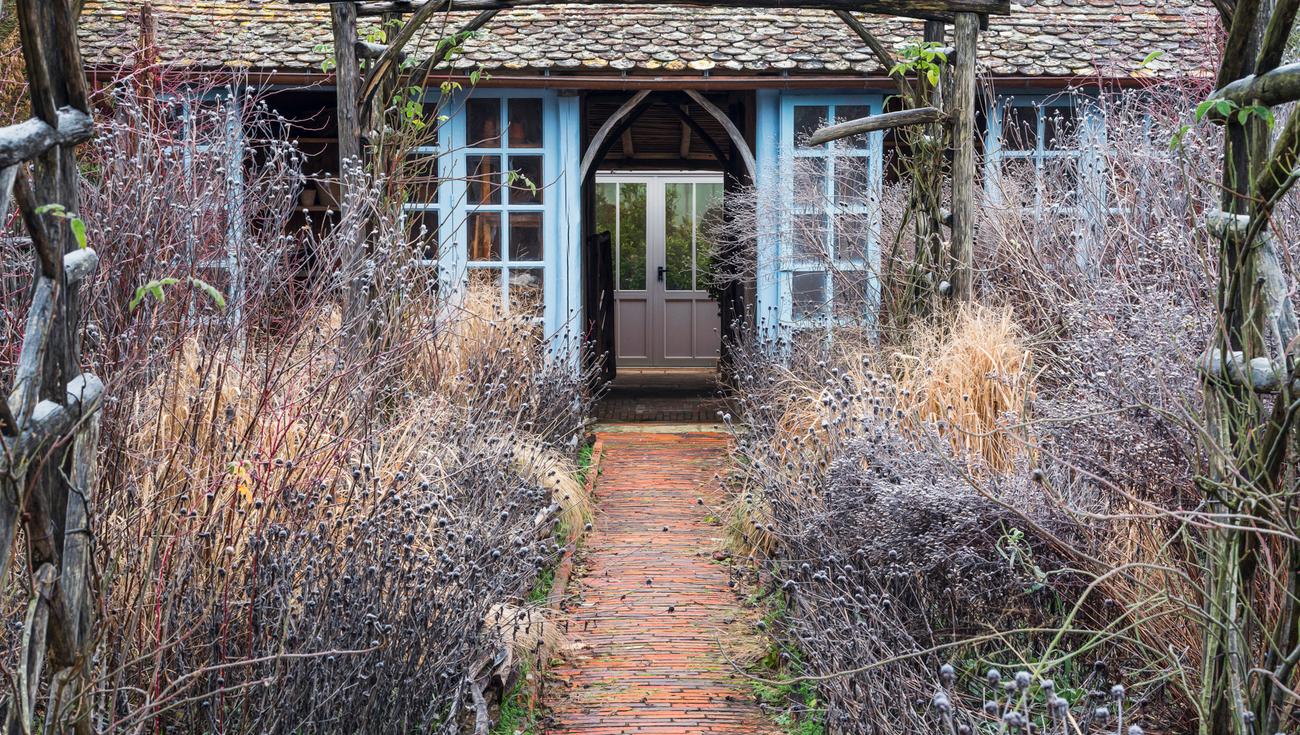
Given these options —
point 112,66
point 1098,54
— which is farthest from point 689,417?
point 112,66

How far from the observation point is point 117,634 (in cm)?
355

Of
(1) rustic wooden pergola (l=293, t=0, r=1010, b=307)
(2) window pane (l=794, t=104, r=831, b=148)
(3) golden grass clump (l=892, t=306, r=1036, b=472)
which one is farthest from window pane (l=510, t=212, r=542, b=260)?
(3) golden grass clump (l=892, t=306, r=1036, b=472)

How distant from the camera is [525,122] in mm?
10852

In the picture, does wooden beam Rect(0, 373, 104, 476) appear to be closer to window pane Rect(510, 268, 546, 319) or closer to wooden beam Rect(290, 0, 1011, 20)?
wooden beam Rect(290, 0, 1011, 20)

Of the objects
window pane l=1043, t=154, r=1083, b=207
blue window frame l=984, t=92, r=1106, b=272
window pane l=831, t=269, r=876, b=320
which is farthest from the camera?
window pane l=831, t=269, r=876, b=320

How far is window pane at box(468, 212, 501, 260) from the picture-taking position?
10.7 meters

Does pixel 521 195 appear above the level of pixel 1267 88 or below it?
above

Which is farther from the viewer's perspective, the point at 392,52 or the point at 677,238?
the point at 677,238

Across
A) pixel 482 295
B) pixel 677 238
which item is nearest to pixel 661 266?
pixel 677 238

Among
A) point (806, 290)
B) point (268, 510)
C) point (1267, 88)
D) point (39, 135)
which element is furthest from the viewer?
point (806, 290)

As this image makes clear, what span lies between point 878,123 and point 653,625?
3.31 m

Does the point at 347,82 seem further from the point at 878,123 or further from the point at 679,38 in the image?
the point at 679,38

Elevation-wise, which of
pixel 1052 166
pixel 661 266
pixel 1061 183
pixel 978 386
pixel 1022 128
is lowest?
pixel 978 386

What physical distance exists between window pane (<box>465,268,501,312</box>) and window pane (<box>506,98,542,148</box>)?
125 centimetres
